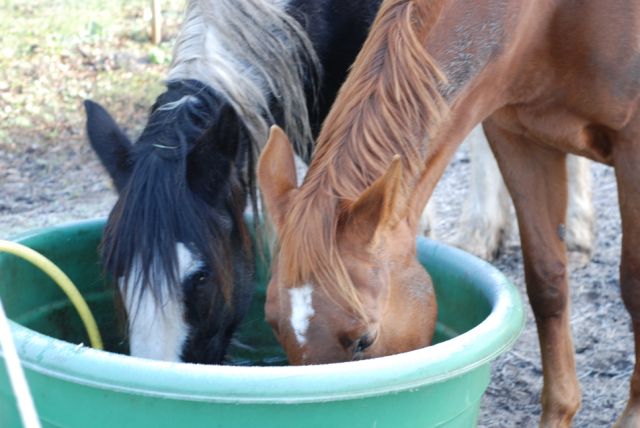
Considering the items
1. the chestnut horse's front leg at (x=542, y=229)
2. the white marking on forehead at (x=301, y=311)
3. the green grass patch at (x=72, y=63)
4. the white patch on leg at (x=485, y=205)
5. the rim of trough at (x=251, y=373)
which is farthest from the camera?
the green grass patch at (x=72, y=63)

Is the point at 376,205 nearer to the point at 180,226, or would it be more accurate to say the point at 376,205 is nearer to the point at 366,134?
the point at 366,134

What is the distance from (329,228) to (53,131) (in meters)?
3.45

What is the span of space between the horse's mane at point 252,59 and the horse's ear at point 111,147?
201 millimetres

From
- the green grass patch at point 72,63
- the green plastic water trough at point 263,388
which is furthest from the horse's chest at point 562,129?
the green grass patch at point 72,63

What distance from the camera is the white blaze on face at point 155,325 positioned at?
1.83 m

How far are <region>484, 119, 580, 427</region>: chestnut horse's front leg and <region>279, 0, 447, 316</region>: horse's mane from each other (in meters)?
0.71

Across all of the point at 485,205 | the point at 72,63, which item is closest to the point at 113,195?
the point at 72,63

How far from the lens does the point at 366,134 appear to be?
5.85ft

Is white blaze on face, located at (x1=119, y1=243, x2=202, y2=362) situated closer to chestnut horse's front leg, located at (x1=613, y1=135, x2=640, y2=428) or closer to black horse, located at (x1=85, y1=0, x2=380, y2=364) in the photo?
black horse, located at (x1=85, y1=0, x2=380, y2=364)

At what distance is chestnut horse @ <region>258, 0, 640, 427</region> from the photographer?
1.65 meters

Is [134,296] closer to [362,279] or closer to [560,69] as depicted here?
[362,279]

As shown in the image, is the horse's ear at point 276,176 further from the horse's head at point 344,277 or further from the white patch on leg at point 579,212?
the white patch on leg at point 579,212

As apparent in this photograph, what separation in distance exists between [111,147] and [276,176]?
522mm

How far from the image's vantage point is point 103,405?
149cm
